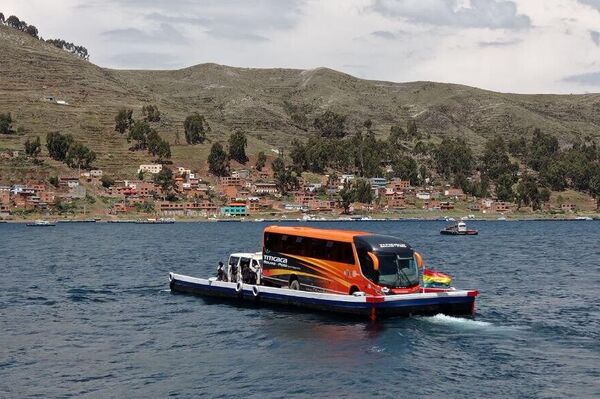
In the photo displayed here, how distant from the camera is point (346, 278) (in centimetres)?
5356

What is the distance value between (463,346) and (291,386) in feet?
40.4

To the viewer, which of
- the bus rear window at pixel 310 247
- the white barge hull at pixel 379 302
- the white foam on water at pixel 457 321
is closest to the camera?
the white barge hull at pixel 379 302

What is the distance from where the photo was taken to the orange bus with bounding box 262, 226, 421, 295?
52.3 metres

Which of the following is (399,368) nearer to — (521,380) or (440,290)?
(521,380)

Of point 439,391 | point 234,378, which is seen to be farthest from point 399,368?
point 234,378

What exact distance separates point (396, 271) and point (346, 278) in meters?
3.23

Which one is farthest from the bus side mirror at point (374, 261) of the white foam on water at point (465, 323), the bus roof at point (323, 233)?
the white foam on water at point (465, 323)

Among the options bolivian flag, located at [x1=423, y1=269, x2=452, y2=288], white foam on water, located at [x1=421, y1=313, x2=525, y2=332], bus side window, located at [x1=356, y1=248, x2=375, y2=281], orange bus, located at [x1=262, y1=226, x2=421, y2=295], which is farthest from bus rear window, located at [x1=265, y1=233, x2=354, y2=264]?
bolivian flag, located at [x1=423, y1=269, x2=452, y2=288]

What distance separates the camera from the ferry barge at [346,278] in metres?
51.8

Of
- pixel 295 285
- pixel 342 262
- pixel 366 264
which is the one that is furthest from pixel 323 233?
pixel 366 264

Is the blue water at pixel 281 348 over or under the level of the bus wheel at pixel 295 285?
under

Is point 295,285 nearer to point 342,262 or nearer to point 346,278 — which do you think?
point 342,262

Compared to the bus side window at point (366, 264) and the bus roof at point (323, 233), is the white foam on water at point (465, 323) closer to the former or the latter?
the bus side window at point (366, 264)

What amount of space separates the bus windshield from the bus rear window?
2.09m
